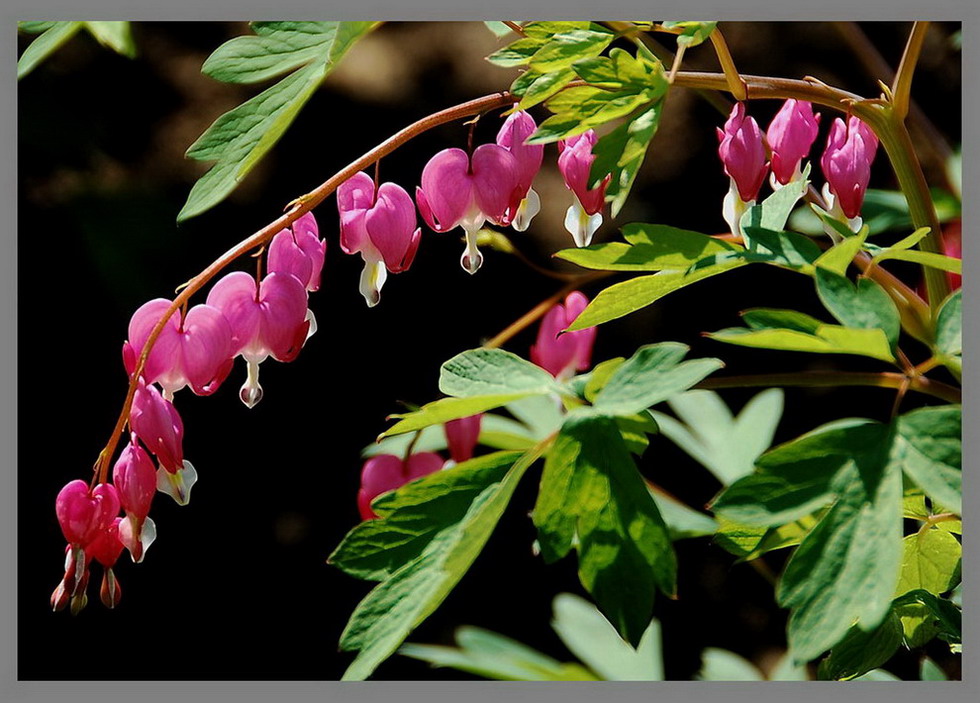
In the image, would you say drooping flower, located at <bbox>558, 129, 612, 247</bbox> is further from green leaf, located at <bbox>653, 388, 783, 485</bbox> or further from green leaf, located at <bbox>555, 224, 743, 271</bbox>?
green leaf, located at <bbox>653, 388, 783, 485</bbox>

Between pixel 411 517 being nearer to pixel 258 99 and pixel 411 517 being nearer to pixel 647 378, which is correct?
pixel 647 378

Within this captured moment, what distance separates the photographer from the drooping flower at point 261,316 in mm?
894

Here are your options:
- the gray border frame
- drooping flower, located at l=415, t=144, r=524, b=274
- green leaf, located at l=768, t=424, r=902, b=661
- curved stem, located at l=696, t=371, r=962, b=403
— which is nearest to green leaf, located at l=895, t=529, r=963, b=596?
the gray border frame

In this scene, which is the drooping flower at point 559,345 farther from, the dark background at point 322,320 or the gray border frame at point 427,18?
the dark background at point 322,320

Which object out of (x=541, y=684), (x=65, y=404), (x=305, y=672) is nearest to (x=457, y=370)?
(x=541, y=684)

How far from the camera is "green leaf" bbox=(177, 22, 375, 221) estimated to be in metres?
0.84

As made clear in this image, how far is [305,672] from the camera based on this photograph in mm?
1778

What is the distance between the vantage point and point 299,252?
0.93 meters

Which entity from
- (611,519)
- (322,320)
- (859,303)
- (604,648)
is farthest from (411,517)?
(322,320)

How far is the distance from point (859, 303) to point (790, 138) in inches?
9.9

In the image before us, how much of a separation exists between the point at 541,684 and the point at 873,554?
62cm

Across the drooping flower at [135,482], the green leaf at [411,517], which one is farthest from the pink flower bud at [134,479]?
the green leaf at [411,517]

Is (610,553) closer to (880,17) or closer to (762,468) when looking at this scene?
(762,468)

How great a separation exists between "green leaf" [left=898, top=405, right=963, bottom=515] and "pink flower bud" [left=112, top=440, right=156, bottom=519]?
59 cm
